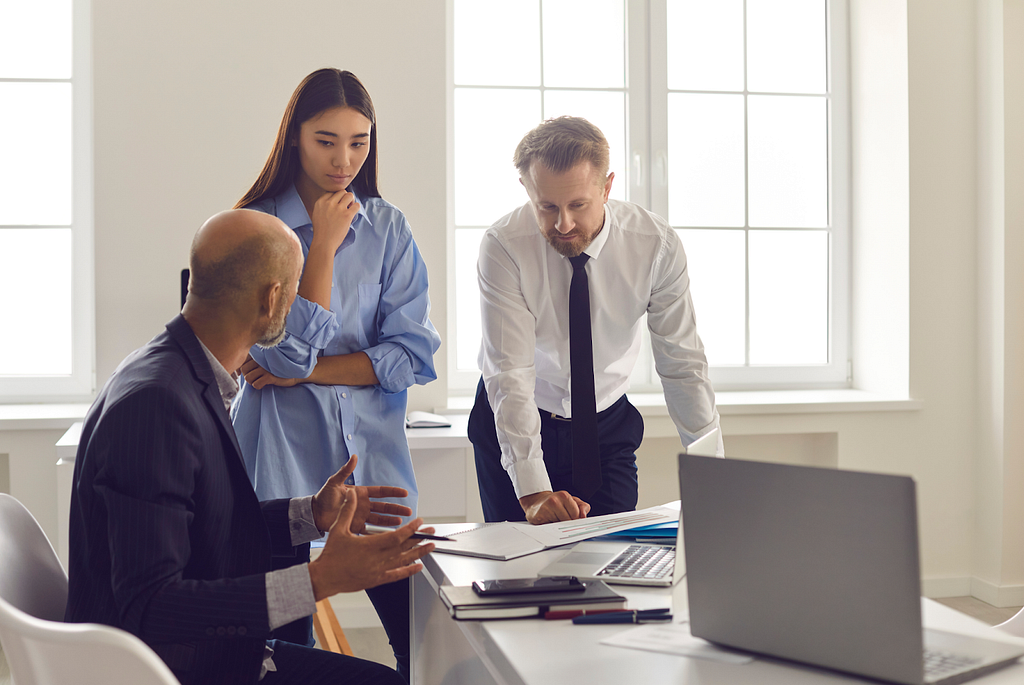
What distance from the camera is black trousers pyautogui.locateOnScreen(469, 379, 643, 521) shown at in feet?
6.69

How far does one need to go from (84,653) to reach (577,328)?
1.32 meters

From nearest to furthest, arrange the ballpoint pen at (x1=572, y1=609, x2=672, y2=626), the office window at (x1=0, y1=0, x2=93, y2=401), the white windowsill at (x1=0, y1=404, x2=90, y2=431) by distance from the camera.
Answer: the ballpoint pen at (x1=572, y1=609, x2=672, y2=626), the white windowsill at (x1=0, y1=404, x2=90, y2=431), the office window at (x1=0, y1=0, x2=93, y2=401)

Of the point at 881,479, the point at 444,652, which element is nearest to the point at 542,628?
the point at 444,652

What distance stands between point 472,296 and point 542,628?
2664 millimetres

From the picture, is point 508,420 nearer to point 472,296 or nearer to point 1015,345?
point 472,296

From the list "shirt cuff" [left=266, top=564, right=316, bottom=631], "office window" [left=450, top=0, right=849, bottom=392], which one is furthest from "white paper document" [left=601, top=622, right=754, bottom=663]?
"office window" [left=450, top=0, right=849, bottom=392]

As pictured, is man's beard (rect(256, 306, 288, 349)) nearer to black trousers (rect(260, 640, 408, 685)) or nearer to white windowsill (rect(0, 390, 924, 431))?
black trousers (rect(260, 640, 408, 685))

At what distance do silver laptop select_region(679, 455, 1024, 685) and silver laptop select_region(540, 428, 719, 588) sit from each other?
21cm

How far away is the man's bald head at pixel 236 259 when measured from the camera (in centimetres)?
123

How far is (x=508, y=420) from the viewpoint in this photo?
1.85 metres

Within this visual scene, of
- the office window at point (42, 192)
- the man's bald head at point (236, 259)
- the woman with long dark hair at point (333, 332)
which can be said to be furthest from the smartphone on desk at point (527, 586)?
the office window at point (42, 192)

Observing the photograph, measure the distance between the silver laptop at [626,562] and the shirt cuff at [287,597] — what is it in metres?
0.37

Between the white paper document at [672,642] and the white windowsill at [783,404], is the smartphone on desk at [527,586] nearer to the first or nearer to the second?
the white paper document at [672,642]

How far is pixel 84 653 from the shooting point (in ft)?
2.80
